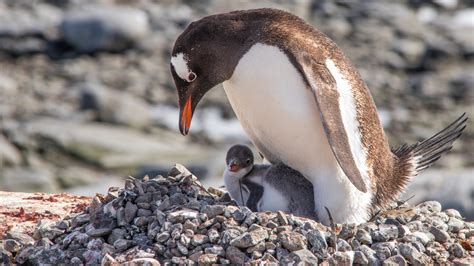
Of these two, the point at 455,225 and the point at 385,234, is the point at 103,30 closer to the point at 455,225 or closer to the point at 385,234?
the point at 455,225

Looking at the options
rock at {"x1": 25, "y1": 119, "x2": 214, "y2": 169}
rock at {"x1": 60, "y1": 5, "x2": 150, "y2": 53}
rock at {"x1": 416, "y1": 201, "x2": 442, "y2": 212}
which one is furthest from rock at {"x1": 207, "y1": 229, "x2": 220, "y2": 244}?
rock at {"x1": 60, "y1": 5, "x2": 150, "y2": 53}

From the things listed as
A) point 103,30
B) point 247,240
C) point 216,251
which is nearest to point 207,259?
point 216,251

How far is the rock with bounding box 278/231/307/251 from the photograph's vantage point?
5.55 m

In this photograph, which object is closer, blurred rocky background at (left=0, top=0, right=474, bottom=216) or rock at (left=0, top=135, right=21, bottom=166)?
rock at (left=0, top=135, right=21, bottom=166)

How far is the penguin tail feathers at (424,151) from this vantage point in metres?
7.01

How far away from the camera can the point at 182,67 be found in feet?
21.0

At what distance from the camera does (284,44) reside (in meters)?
6.23

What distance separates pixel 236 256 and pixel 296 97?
112 cm

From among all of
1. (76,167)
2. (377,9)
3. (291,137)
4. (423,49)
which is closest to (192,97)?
(291,137)

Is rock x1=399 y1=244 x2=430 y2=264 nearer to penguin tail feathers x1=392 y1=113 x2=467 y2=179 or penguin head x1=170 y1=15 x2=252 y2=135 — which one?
penguin tail feathers x1=392 y1=113 x2=467 y2=179

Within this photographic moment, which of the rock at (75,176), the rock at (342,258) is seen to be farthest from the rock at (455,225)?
the rock at (75,176)

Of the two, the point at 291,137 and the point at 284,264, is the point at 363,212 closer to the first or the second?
the point at 291,137

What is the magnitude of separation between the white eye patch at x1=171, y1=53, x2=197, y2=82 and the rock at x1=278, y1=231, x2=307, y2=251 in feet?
4.21

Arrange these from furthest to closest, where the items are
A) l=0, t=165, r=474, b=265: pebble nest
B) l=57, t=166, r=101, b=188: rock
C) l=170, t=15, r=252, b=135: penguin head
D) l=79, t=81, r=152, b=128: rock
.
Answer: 1. l=79, t=81, r=152, b=128: rock
2. l=57, t=166, r=101, b=188: rock
3. l=170, t=15, r=252, b=135: penguin head
4. l=0, t=165, r=474, b=265: pebble nest
